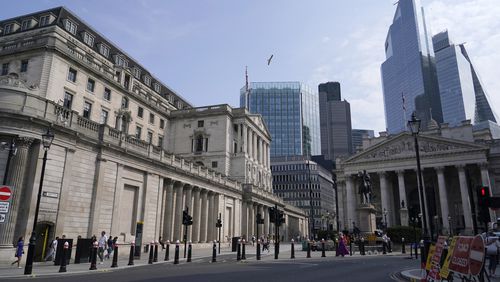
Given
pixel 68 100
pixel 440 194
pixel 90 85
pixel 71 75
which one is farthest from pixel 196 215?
pixel 440 194

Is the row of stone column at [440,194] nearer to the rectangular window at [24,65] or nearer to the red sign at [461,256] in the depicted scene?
the red sign at [461,256]

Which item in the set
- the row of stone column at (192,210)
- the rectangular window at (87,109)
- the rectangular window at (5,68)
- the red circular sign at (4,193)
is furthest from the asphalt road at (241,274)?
the rectangular window at (5,68)

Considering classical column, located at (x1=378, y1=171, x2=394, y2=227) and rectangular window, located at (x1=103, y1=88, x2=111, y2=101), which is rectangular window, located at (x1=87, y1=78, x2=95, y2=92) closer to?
rectangular window, located at (x1=103, y1=88, x2=111, y2=101)

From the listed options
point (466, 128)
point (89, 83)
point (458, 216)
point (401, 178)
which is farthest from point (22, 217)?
point (466, 128)

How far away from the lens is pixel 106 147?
1132 inches

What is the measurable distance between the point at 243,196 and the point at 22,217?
1575 inches

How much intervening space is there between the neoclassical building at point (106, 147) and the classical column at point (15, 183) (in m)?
0.06

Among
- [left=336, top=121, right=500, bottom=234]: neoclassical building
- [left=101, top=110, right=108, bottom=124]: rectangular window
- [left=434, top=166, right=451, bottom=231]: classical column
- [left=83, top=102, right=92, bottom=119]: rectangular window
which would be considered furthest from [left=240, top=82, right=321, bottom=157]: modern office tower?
[left=83, top=102, right=92, bottom=119]: rectangular window

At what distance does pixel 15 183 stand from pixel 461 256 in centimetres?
2331

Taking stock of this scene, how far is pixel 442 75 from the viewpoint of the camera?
18100 cm

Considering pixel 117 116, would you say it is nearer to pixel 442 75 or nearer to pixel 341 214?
pixel 341 214

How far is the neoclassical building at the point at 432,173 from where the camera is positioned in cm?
6250

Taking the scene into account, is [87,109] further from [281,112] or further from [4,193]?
[281,112]

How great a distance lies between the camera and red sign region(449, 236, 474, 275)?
29.8ft
